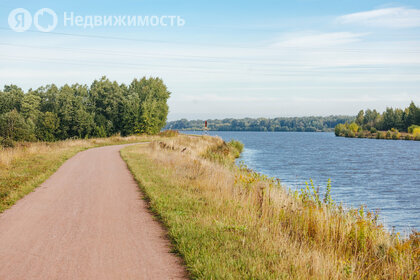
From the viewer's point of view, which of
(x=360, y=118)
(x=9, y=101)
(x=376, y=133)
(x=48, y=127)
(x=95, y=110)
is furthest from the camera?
(x=360, y=118)

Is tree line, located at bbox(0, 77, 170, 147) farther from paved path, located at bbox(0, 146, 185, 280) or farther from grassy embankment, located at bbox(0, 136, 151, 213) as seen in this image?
A: paved path, located at bbox(0, 146, 185, 280)

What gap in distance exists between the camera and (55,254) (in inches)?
253

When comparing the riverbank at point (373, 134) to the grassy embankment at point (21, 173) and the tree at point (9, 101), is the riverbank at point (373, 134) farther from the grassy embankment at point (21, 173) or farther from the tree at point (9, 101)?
the tree at point (9, 101)

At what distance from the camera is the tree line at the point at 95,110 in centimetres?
7569

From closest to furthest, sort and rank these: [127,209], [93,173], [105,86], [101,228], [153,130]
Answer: [101,228] → [127,209] → [93,173] → [153,130] → [105,86]

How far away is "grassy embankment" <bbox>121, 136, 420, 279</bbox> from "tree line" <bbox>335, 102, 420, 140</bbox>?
374ft

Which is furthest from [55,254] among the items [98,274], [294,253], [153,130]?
[153,130]

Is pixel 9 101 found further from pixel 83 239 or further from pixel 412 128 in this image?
pixel 412 128

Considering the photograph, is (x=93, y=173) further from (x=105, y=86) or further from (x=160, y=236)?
(x=105, y=86)

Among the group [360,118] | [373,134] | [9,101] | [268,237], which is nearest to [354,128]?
[373,134]

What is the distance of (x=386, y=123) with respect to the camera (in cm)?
12900

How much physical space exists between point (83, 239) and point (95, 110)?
8210 cm

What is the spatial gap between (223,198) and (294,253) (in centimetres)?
488

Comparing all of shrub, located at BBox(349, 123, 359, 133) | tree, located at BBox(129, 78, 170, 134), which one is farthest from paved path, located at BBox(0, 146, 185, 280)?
shrub, located at BBox(349, 123, 359, 133)
